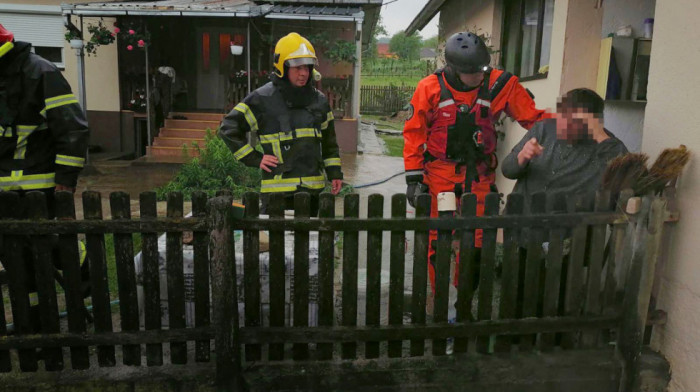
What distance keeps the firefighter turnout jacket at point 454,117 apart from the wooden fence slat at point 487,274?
3.00 ft

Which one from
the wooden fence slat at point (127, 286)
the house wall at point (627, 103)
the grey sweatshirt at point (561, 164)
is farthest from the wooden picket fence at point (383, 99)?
the wooden fence slat at point (127, 286)

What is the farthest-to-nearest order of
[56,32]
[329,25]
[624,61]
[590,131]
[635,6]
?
[329,25]
[56,32]
[635,6]
[624,61]
[590,131]

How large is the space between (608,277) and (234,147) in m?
2.59

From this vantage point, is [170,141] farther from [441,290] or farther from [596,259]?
[596,259]

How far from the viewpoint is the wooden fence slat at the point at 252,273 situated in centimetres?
278

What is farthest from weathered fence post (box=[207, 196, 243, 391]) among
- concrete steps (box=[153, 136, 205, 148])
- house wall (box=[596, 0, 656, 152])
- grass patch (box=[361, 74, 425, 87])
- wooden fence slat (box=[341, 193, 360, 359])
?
grass patch (box=[361, 74, 425, 87])

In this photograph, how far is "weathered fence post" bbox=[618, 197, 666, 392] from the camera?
2.79m

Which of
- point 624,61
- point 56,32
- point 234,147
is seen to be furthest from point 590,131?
point 56,32

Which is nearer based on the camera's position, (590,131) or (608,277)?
(608,277)

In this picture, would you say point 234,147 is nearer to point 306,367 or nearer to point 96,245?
point 96,245

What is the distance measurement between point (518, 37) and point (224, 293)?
4947mm

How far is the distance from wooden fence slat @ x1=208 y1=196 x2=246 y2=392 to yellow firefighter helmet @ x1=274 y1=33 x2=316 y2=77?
5.02ft

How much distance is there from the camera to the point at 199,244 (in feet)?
9.01

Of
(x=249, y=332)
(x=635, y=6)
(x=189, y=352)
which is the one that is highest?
(x=635, y=6)
